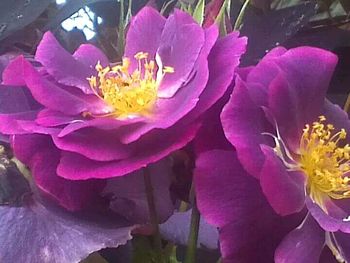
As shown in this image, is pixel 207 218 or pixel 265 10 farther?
pixel 265 10

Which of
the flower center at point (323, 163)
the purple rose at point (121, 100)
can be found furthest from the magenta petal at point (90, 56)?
the flower center at point (323, 163)

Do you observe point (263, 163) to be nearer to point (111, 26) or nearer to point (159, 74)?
point (159, 74)

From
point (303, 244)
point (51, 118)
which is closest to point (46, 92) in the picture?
point (51, 118)

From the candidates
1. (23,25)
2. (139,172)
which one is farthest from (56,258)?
(23,25)

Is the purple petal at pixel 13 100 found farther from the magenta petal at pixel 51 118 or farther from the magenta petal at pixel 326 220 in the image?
the magenta petal at pixel 326 220

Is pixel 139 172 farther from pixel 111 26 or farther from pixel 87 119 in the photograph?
pixel 111 26

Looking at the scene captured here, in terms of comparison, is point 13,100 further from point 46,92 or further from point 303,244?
point 303,244

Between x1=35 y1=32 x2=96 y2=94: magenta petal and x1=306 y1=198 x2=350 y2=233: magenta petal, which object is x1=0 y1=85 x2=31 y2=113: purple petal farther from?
x1=306 y1=198 x2=350 y2=233: magenta petal
